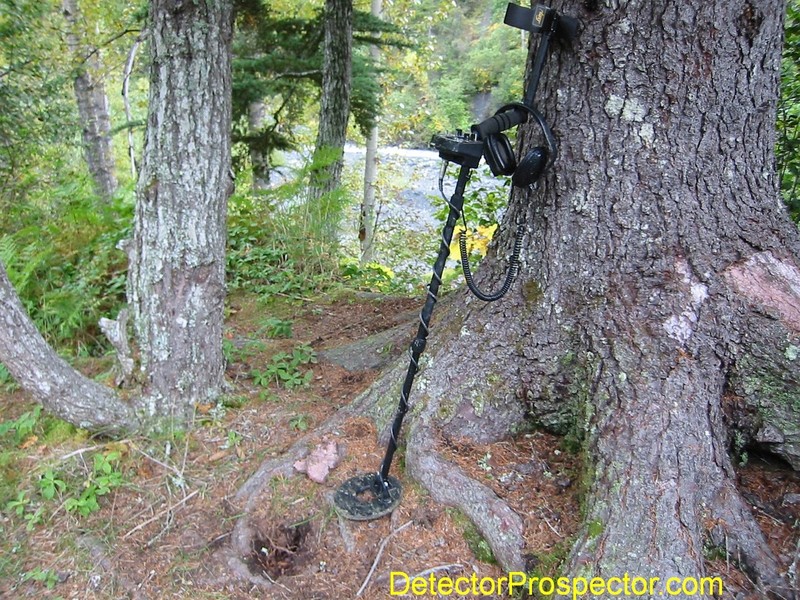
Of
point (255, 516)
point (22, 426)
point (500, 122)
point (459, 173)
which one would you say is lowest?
point (22, 426)

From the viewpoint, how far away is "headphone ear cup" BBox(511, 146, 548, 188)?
204 cm

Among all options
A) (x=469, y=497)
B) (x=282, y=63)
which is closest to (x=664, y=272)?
(x=469, y=497)

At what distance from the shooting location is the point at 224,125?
2553 mm

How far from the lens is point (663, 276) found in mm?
2141

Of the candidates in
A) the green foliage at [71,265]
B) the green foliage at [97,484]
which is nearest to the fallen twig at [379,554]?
the green foliage at [97,484]

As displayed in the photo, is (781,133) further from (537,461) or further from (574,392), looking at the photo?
(537,461)

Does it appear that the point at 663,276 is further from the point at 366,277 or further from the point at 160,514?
the point at 366,277

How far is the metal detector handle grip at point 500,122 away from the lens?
1.88m

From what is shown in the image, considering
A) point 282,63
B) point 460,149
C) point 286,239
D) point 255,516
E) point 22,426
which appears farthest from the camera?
point 282,63

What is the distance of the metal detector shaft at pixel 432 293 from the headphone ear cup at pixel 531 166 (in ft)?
0.63

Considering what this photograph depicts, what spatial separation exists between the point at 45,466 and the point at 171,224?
1.30 meters

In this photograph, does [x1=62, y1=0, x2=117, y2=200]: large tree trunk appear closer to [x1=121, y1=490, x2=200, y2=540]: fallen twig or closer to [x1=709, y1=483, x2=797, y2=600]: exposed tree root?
[x1=121, y1=490, x2=200, y2=540]: fallen twig

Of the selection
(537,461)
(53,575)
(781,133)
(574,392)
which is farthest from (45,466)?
(781,133)

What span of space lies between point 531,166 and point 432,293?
62 centimetres
